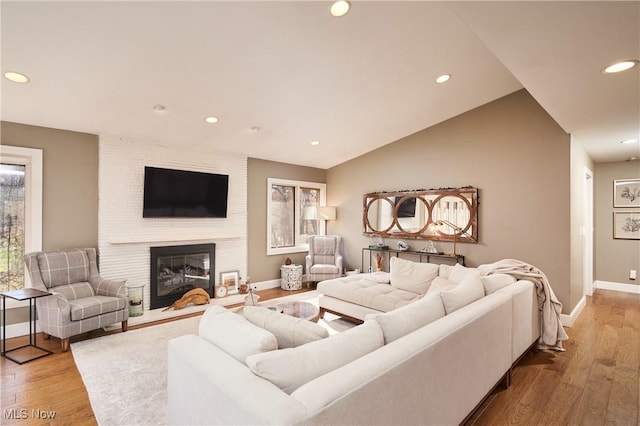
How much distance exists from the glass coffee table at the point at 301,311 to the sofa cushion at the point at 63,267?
2.48m

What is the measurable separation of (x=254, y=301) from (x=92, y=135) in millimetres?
3062

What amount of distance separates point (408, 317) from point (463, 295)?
0.72m

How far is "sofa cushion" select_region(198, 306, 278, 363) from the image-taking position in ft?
4.54

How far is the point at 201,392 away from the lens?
4.46 feet

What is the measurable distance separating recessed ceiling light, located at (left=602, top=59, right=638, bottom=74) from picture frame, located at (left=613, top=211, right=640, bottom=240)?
4.67m

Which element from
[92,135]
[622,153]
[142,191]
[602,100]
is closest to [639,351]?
[602,100]

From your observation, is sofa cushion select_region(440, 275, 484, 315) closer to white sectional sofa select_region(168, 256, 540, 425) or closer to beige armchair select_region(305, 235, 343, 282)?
white sectional sofa select_region(168, 256, 540, 425)

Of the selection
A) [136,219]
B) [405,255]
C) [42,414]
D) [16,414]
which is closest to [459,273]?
[405,255]

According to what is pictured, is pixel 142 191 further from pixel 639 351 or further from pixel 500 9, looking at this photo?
pixel 639 351

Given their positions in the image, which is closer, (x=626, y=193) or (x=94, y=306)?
(x=94, y=306)

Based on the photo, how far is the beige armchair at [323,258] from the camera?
5957mm

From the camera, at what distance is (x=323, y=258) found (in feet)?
20.6

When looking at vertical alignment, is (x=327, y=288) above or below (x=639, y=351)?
above

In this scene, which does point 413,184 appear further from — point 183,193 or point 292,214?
point 183,193
